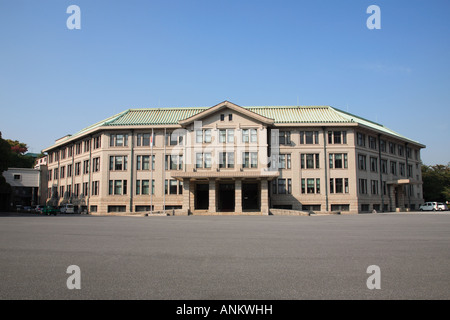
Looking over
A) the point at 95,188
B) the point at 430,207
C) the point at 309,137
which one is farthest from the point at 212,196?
the point at 430,207

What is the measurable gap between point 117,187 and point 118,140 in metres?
6.67

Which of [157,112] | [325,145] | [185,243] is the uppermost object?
[157,112]

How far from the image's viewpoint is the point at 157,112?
55.0m

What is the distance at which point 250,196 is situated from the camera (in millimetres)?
49875

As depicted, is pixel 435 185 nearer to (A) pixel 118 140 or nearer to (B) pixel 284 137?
(B) pixel 284 137

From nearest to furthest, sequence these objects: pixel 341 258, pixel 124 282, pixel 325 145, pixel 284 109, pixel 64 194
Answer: pixel 124 282 < pixel 341 258 < pixel 325 145 < pixel 284 109 < pixel 64 194

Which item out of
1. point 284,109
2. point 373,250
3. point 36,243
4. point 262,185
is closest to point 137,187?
point 262,185

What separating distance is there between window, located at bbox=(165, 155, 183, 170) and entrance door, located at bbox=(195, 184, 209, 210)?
4002 millimetres
